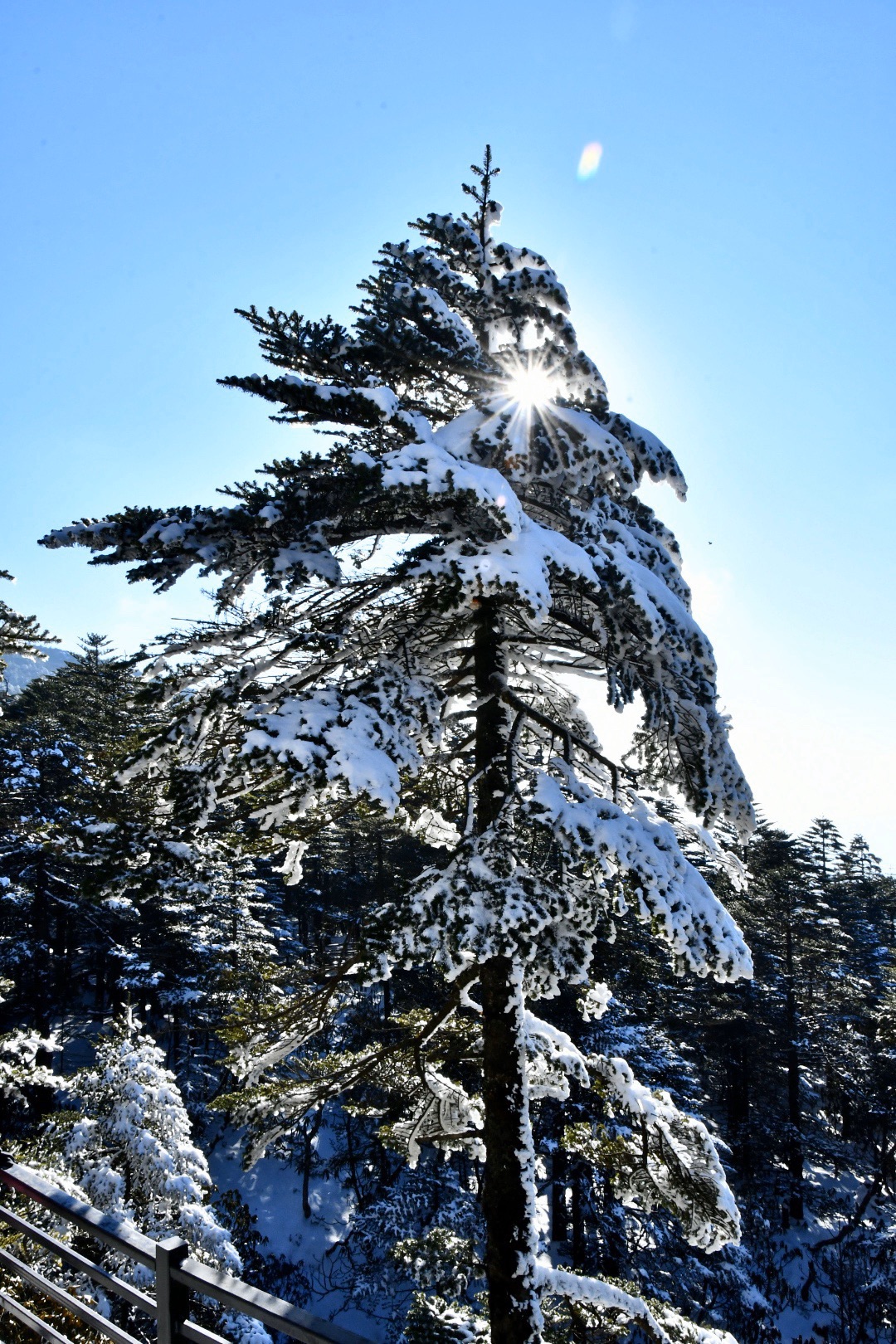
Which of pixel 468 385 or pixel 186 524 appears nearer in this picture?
pixel 186 524

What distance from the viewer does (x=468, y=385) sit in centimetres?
743

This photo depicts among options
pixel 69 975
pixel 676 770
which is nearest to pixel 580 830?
pixel 676 770

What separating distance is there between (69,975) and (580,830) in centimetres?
3506

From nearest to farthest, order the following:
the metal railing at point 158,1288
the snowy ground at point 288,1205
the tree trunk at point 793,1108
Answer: the metal railing at point 158,1288 → the snowy ground at point 288,1205 → the tree trunk at point 793,1108

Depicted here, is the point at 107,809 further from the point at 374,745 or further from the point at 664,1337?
the point at 664,1337

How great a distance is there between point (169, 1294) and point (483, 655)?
513 centimetres

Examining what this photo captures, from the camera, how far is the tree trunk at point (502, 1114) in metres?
5.42

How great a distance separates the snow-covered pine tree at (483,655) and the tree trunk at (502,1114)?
20 millimetres

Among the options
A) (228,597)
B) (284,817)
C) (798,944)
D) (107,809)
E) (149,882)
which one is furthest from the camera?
(798,944)

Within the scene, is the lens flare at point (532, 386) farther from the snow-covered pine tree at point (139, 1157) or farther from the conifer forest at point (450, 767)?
the snow-covered pine tree at point (139, 1157)

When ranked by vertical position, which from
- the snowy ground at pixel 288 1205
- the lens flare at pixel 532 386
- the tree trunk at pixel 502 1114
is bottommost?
the snowy ground at pixel 288 1205

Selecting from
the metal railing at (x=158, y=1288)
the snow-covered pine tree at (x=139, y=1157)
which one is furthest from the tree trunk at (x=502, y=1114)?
the snow-covered pine tree at (x=139, y=1157)

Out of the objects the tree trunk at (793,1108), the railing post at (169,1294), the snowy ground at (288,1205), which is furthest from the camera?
the tree trunk at (793,1108)

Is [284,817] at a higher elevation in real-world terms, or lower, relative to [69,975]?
higher
